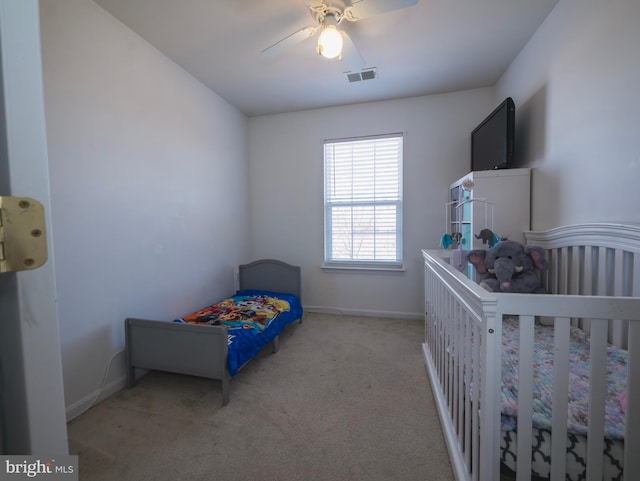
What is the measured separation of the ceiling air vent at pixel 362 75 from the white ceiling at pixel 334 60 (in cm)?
6

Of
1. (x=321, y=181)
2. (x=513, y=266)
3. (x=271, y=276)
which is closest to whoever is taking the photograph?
(x=513, y=266)

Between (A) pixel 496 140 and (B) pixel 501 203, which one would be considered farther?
(A) pixel 496 140

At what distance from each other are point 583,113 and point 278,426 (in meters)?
2.53

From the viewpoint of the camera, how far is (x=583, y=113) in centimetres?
159

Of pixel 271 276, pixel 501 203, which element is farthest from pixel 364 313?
pixel 501 203

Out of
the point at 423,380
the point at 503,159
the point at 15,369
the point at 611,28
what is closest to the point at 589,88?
the point at 611,28

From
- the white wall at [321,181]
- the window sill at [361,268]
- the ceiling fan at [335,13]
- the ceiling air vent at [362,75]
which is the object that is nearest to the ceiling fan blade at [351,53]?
the ceiling fan at [335,13]

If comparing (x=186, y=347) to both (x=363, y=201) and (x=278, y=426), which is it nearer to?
(x=278, y=426)

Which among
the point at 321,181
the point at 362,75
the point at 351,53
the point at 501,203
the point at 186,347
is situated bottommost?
the point at 186,347

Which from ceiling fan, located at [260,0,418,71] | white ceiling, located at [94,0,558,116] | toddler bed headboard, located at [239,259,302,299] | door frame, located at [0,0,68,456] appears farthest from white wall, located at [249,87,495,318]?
door frame, located at [0,0,68,456]

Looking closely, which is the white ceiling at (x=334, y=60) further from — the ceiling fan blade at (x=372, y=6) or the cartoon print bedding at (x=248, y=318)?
the cartoon print bedding at (x=248, y=318)

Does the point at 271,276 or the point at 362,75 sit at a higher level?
the point at 362,75

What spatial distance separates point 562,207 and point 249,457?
2.38 metres

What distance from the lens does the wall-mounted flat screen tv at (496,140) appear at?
215 centimetres
